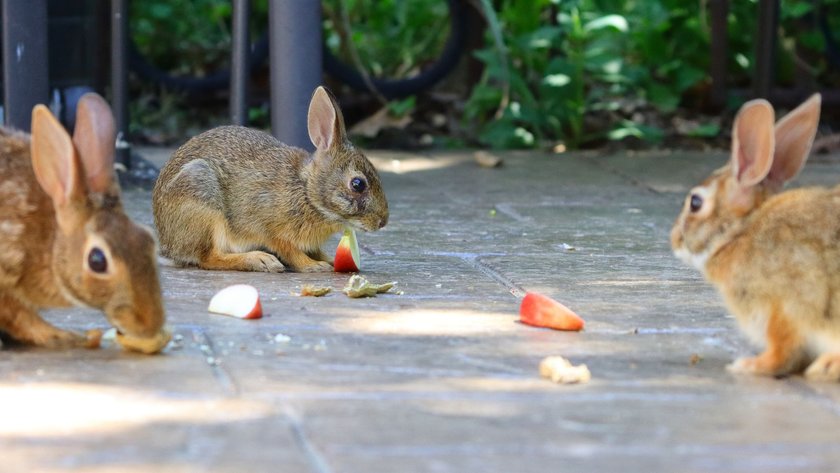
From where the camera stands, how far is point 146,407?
362 centimetres

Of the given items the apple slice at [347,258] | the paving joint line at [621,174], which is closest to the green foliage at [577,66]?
the paving joint line at [621,174]

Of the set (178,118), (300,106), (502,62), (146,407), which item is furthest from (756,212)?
(178,118)

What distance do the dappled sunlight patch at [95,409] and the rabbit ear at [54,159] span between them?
2.08 feet

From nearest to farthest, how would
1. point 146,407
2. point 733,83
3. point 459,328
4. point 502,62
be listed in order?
1. point 146,407
2. point 459,328
3. point 502,62
4. point 733,83

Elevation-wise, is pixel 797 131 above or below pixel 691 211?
above

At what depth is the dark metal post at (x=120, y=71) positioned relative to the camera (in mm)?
7883

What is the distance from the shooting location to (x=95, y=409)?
3582 millimetres

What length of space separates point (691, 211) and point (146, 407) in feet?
6.38

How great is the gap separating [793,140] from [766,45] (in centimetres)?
550

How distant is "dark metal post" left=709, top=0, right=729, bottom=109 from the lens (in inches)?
404

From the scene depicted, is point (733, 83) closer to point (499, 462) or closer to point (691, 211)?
point (691, 211)

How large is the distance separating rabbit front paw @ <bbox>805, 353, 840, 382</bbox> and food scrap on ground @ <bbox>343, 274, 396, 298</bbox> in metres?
1.75

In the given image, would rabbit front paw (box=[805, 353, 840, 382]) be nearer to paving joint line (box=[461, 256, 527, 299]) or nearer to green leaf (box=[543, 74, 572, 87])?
paving joint line (box=[461, 256, 527, 299])

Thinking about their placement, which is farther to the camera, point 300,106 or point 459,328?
point 300,106
